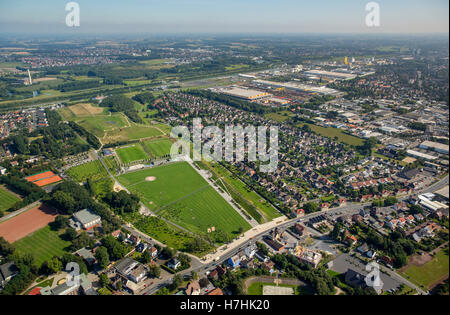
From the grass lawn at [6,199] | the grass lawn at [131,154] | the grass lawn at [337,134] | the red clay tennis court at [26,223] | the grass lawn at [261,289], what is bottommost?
the grass lawn at [261,289]

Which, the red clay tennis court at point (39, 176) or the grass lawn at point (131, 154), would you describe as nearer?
the red clay tennis court at point (39, 176)

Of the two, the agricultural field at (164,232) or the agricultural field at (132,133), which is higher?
the agricultural field at (132,133)

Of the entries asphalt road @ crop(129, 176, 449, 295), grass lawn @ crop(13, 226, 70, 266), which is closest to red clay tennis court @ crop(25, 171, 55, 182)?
grass lawn @ crop(13, 226, 70, 266)

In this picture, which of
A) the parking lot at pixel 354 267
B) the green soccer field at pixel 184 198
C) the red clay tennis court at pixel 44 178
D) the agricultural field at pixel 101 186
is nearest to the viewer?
the parking lot at pixel 354 267

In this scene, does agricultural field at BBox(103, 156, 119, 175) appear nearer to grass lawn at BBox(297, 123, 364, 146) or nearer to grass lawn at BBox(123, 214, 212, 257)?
grass lawn at BBox(123, 214, 212, 257)

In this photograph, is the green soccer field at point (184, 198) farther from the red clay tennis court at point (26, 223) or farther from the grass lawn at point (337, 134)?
the grass lawn at point (337, 134)

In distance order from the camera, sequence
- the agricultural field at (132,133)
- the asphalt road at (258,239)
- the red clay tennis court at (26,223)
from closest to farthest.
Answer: the asphalt road at (258,239)
the red clay tennis court at (26,223)
the agricultural field at (132,133)

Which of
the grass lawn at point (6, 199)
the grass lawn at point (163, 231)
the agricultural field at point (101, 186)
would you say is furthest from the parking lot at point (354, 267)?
the grass lawn at point (6, 199)
